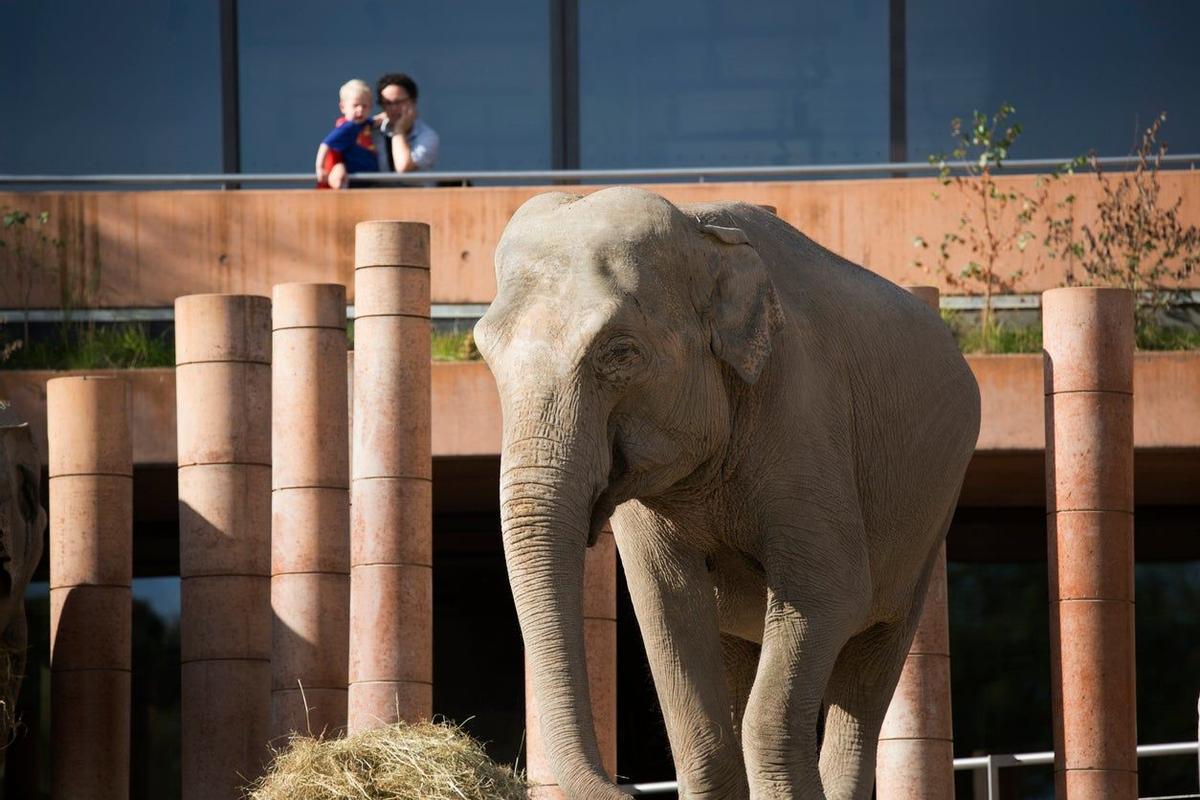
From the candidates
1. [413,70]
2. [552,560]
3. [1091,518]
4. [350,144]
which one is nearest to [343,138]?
[350,144]

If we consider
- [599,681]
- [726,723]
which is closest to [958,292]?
[599,681]

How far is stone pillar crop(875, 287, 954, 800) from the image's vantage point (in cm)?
1048

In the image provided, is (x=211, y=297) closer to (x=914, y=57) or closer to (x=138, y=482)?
(x=138, y=482)

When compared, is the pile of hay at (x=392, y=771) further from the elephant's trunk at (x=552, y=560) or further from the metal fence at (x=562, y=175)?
the metal fence at (x=562, y=175)

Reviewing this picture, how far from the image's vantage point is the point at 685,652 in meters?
6.00

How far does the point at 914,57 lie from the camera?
1659 centimetres

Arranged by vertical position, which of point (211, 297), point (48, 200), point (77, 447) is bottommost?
point (77, 447)

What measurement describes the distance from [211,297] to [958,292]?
4901 mm

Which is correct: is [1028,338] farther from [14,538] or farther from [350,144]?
[14,538]

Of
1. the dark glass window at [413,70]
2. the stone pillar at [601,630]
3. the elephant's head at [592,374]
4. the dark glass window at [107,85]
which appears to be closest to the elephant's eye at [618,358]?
the elephant's head at [592,374]

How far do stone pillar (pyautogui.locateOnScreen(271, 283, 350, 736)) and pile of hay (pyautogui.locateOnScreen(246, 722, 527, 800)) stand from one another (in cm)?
290

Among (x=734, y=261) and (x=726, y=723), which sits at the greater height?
(x=734, y=261)

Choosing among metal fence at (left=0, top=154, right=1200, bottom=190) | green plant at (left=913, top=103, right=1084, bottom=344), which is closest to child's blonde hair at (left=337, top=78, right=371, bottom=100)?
metal fence at (left=0, top=154, right=1200, bottom=190)

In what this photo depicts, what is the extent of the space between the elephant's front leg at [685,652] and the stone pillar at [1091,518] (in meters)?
4.46
